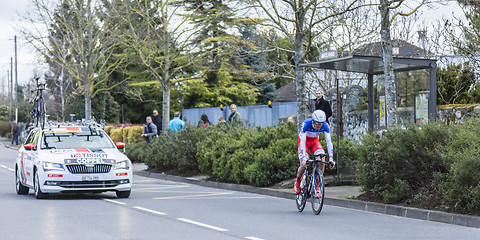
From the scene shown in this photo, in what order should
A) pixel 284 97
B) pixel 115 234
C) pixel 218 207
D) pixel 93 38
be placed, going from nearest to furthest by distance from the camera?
pixel 115 234 < pixel 218 207 < pixel 93 38 < pixel 284 97

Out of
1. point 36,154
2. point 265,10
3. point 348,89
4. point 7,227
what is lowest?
point 7,227

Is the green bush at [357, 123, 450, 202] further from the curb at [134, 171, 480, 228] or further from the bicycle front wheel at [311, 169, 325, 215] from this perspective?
the bicycle front wheel at [311, 169, 325, 215]

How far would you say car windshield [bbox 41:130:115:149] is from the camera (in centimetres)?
1607

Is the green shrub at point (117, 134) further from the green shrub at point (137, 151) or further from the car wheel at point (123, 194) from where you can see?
the car wheel at point (123, 194)

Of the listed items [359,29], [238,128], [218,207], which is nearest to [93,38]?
[359,29]

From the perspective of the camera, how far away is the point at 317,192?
12516mm

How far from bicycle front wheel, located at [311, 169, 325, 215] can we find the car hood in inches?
190

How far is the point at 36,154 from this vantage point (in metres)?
15.7

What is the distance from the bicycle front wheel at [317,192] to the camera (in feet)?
40.9

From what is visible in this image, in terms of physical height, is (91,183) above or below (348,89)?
below

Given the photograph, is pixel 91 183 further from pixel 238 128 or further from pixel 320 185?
pixel 238 128

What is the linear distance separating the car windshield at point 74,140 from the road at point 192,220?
1.14 m

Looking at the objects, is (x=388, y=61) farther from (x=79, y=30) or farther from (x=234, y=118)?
(x=79, y=30)

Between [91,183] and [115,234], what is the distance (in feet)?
17.9
